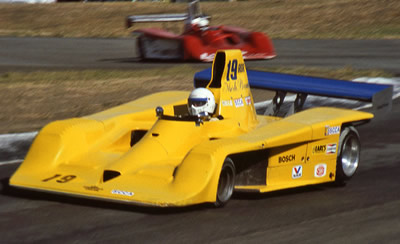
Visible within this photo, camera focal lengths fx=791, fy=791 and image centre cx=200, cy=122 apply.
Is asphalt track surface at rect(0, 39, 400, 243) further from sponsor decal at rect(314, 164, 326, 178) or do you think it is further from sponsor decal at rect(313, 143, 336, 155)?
sponsor decal at rect(313, 143, 336, 155)

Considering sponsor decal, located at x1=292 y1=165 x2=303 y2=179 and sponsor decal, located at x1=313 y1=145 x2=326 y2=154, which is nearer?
sponsor decal, located at x1=292 y1=165 x2=303 y2=179

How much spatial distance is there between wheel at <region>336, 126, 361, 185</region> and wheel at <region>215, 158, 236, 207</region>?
1.66m

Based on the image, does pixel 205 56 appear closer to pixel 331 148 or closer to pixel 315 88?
pixel 315 88

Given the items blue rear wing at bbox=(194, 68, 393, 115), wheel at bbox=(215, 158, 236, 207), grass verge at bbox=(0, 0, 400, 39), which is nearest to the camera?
wheel at bbox=(215, 158, 236, 207)

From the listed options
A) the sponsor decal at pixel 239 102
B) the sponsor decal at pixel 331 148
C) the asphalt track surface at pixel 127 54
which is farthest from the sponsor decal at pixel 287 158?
the asphalt track surface at pixel 127 54

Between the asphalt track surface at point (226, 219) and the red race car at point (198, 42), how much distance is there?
497 inches

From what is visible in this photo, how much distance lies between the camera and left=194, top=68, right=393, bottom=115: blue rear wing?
1002cm

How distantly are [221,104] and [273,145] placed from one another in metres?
1.09

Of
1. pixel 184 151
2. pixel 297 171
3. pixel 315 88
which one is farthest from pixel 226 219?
pixel 315 88

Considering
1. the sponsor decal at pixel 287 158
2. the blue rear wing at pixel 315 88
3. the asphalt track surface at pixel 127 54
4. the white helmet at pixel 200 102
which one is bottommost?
the asphalt track surface at pixel 127 54

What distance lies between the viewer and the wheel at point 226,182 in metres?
7.66

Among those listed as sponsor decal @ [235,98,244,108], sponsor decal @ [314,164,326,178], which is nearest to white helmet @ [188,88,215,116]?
sponsor decal @ [235,98,244,108]

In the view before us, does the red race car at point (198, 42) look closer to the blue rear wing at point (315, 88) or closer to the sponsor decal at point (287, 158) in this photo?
the blue rear wing at point (315, 88)

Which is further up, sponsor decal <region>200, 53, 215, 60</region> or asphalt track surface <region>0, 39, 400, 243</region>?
asphalt track surface <region>0, 39, 400, 243</region>
